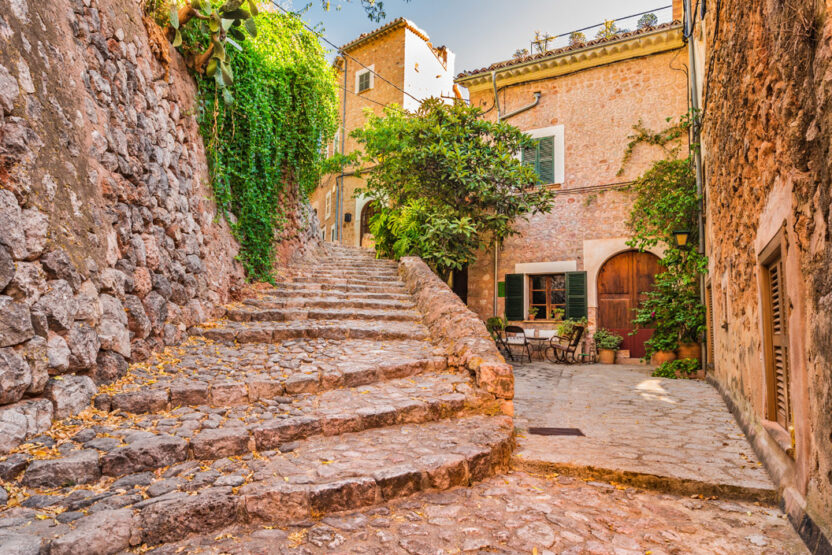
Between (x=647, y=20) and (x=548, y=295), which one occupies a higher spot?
(x=647, y=20)

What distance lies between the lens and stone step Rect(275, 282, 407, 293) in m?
6.92

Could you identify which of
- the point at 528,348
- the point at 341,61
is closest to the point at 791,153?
the point at 528,348

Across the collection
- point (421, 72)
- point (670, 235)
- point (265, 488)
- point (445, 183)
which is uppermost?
point (421, 72)

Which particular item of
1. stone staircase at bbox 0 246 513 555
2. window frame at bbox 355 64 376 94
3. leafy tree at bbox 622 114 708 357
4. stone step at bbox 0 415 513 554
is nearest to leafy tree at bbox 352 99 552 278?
leafy tree at bbox 622 114 708 357

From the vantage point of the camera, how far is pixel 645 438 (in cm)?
376

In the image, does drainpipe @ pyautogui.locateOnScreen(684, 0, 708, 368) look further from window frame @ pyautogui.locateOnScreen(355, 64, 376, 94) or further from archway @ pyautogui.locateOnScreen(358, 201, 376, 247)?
window frame @ pyautogui.locateOnScreen(355, 64, 376, 94)

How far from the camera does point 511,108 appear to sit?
11.7 m

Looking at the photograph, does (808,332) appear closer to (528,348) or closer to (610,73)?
(528,348)

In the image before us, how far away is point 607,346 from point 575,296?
1.22 metres

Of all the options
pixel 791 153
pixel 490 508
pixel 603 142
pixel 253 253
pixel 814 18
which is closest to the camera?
pixel 814 18

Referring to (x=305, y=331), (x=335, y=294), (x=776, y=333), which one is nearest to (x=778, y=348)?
(x=776, y=333)

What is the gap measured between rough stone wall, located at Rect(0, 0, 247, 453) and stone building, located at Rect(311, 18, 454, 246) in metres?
11.7

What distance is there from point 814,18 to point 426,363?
3.42 m

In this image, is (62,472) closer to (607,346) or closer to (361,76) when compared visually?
(607,346)
